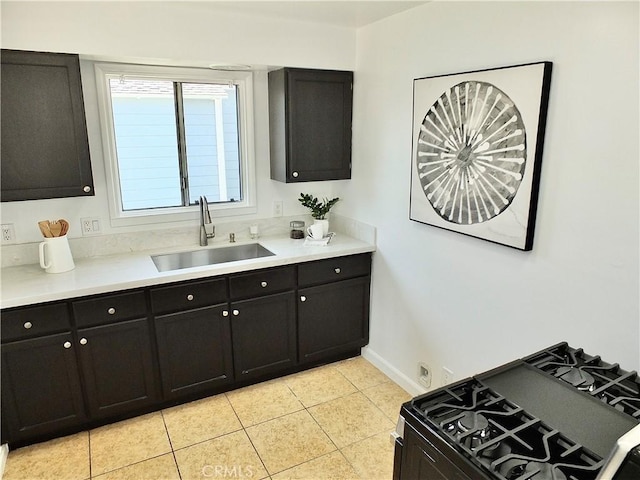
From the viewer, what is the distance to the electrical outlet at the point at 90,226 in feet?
9.03

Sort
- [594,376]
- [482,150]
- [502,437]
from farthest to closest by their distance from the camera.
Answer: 1. [482,150]
2. [594,376]
3. [502,437]

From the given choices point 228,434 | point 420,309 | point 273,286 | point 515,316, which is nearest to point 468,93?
point 515,316

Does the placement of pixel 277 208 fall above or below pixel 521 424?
above

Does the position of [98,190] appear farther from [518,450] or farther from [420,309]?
[518,450]

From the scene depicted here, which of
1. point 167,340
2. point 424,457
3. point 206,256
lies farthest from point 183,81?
point 424,457

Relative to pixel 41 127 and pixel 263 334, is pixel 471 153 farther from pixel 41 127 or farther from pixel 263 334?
pixel 41 127

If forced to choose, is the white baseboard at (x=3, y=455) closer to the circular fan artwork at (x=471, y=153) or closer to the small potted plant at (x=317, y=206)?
the small potted plant at (x=317, y=206)

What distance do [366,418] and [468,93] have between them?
195cm

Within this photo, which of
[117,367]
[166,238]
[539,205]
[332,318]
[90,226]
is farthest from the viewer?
[332,318]

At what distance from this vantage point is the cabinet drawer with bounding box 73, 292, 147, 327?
231 cm

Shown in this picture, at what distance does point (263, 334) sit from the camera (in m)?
2.88

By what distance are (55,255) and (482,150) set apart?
2.39m

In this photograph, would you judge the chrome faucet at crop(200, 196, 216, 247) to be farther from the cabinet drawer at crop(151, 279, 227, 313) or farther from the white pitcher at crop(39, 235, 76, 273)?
the white pitcher at crop(39, 235, 76, 273)

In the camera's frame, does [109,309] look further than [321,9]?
No
